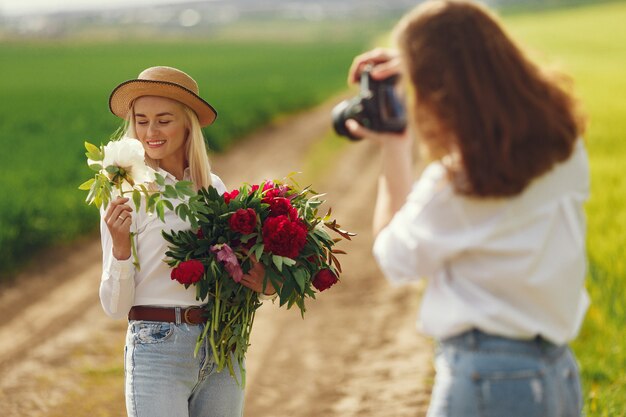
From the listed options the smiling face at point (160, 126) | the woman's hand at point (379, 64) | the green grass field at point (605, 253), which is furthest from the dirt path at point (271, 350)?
the woman's hand at point (379, 64)

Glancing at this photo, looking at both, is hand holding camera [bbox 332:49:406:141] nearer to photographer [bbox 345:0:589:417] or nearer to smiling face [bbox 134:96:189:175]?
photographer [bbox 345:0:589:417]

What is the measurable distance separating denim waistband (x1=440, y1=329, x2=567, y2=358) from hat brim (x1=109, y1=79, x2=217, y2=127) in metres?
1.36

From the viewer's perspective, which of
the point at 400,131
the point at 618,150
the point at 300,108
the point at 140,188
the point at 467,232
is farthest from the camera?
the point at 300,108

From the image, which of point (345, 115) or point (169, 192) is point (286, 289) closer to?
point (169, 192)

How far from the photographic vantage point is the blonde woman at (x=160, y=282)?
277 centimetres

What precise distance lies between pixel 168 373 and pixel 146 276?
31cm

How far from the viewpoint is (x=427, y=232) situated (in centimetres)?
201

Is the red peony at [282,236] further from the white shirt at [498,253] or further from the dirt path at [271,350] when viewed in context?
the dirt path at [271,350]

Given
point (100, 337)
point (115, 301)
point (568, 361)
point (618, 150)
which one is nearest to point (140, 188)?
point (115, 301)

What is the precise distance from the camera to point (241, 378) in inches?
119

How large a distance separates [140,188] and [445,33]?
1198mm

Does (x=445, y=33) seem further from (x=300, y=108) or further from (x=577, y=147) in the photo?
(x=300, y=108)

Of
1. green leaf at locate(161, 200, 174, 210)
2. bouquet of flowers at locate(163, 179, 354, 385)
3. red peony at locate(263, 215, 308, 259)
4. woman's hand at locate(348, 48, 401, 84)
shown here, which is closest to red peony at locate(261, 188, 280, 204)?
bouquet of flowers at locate(163, 179, 354, 385)

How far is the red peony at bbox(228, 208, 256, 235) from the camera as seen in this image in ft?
9.37
